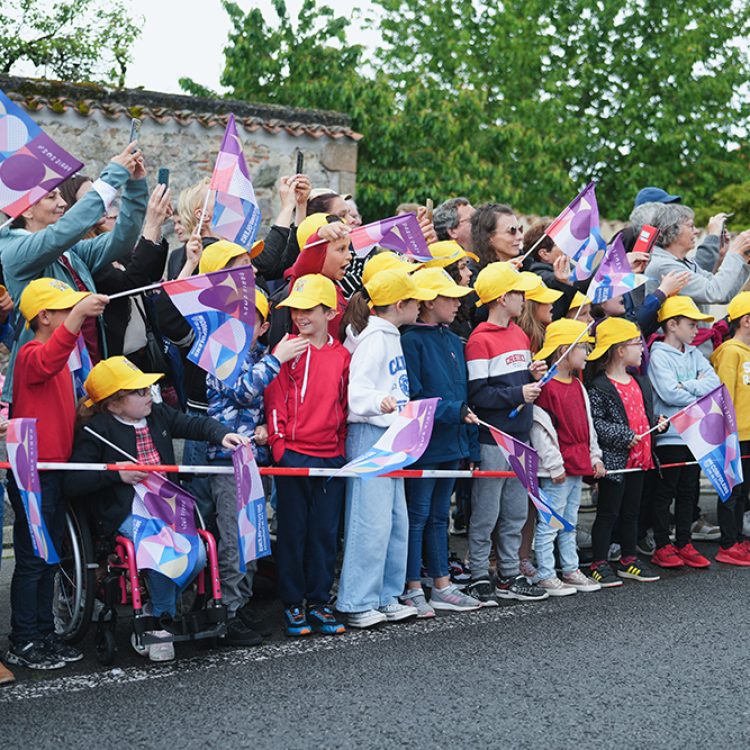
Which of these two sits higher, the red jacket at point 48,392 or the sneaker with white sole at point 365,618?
the red jacket at point 48,392

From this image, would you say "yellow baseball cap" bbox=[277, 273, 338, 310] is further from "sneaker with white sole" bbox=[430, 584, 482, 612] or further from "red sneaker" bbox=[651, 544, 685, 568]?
"red sneaker" bbox=[651, 544, 685, 568]

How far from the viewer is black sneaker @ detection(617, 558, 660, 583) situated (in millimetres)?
7055

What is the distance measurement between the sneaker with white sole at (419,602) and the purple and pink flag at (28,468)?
206 cm

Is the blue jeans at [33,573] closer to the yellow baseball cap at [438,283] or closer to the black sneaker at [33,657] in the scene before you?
the black sneaker at [33,657]

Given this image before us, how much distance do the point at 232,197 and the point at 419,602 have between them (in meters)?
2.41

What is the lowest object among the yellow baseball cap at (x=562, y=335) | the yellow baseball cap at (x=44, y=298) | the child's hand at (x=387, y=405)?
the child's hand at (x=387, y=405)

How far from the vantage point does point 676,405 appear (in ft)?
24.7

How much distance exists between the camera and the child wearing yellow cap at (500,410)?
21.4 ft

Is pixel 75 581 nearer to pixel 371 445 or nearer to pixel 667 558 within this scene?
pixel 371 445

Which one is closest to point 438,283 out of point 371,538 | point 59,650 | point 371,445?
point 371,445

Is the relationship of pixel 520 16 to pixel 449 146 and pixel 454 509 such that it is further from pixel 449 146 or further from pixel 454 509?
pixel 454 509

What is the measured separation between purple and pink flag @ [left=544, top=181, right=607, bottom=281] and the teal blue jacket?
2829 mm

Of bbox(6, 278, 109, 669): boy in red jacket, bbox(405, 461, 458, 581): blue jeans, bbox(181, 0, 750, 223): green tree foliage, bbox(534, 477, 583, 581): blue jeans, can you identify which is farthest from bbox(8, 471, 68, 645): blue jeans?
bbox(181, 0, 750, 223): green tree foliage

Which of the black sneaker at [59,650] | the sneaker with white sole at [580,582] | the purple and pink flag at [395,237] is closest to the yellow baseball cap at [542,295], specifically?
the purple and pink flag at [395,237]
